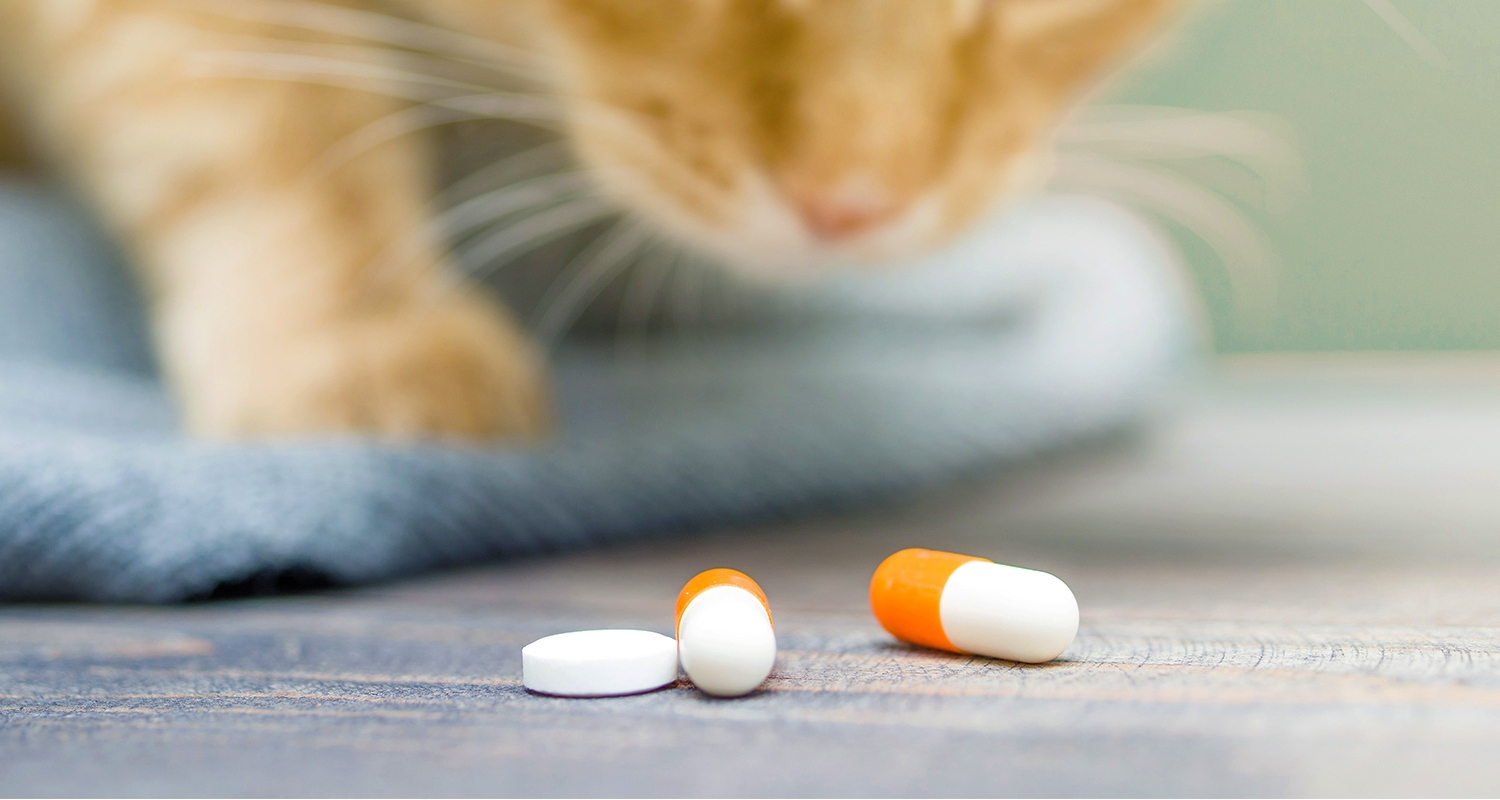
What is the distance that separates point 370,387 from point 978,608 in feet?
1.73

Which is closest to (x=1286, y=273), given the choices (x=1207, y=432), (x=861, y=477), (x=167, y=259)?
(x=1207, y=432)

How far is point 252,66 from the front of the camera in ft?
2.89

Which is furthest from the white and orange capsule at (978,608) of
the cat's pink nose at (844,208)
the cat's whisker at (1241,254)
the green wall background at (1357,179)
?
the green wall background at (1357,179)

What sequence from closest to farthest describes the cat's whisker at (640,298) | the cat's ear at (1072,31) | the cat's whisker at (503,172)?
1. the cat's ear at (1072,31)
2. the cat's whisker at (503,172)
3. the cat's whisker at (640,298)

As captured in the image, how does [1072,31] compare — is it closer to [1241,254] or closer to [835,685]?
[835,685]

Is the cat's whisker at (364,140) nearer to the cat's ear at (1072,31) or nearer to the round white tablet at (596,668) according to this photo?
the cat's ear at (1072,31)

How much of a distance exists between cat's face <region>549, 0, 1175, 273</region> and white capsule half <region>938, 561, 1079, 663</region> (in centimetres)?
→ 33

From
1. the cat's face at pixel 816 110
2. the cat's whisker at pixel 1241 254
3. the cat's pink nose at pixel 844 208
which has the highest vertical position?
the cat's whisker at pixel 1241 254

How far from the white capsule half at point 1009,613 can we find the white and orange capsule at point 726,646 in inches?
3.1

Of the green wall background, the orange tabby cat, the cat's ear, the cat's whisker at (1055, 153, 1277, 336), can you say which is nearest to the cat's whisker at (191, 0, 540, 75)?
the orange tabby cat

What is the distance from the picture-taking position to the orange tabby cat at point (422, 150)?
719 millimetres

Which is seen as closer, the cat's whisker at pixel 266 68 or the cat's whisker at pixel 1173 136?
the cat's whisker at pixel 266 68

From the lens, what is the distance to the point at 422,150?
1066 millimetres

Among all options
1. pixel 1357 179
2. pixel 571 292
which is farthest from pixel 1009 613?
pixel 1357 179
